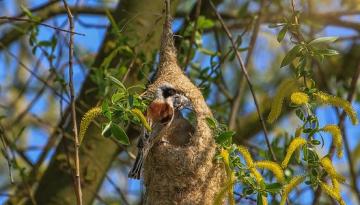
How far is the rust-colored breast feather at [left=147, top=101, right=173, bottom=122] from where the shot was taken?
193 centimetres

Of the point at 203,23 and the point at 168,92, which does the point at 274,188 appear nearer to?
the point at 168,92

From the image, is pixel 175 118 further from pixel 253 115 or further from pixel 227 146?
pixel 253 115

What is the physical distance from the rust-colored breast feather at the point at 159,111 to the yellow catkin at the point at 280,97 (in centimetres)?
35

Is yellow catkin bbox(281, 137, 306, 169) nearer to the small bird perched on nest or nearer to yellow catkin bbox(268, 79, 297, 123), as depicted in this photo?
yellow catkin bbox(268, 79, 297, 123)

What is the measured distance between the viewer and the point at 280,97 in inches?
67.1

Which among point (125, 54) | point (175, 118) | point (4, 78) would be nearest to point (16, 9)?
point (4, 78)

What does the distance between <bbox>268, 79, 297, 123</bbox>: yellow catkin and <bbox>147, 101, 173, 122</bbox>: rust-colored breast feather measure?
35cm

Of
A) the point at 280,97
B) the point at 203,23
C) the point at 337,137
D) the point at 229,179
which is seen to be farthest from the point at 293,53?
the point at 203,23

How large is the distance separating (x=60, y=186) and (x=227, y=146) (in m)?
1.29

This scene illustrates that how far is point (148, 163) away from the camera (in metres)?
2.03

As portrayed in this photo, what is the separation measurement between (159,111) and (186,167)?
168 mm

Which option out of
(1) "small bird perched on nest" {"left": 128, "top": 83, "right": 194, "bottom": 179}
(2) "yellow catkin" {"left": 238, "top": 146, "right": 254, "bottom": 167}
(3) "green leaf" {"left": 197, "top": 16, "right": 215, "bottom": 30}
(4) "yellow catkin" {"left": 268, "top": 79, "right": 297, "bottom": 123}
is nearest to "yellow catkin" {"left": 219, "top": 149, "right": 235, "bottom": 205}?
(2) "yellow catkin" {"left": 238, "top": 146, "right": 254, "bottom": 167}

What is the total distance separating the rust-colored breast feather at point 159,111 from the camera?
6.33 ft

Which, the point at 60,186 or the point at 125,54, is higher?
the point at 125,54
